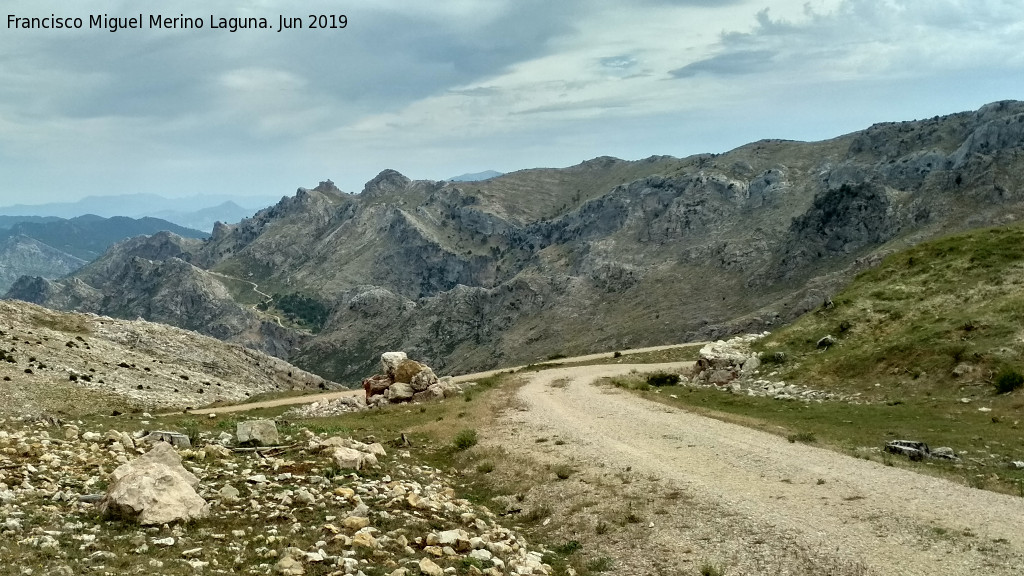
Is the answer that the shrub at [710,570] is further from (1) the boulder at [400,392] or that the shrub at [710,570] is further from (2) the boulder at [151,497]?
(1) the boulder at [400,392]

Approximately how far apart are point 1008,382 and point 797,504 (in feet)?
70.9

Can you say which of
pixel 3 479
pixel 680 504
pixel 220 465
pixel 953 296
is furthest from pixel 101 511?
pixel 953 296

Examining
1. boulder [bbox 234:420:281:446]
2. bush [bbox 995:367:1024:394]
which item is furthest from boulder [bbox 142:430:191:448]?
bush [bbox 995:367:1024:394]

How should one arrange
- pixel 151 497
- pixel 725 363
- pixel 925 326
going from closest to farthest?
pixel 151 497 → pixel 925 326 → pixel 725 363

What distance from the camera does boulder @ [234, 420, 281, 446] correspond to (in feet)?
81.1

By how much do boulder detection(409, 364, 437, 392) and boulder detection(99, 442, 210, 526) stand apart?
3477 cm

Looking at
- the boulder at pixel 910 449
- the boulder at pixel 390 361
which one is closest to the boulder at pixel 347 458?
the boulder at pixel 910 449

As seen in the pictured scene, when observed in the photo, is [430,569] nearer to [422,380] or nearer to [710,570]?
[710,570]

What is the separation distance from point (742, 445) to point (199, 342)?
8720cm

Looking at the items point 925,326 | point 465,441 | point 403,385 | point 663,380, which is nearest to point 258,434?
point 465,441

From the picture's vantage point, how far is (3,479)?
15.8 meters

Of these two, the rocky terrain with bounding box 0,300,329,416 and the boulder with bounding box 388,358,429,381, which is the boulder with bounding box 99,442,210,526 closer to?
the rocky terrain with bounding box 0,300,329,416

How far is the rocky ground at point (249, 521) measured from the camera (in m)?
12.2

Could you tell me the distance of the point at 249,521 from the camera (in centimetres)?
1526
